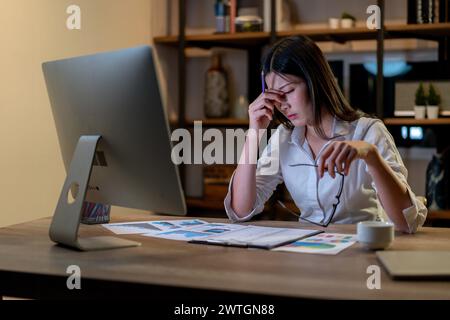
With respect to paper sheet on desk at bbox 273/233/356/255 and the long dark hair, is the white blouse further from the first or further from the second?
paper sheet on desk at bbox 273/233/356/255

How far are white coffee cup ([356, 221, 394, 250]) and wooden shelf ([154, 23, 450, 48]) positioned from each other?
218 cm

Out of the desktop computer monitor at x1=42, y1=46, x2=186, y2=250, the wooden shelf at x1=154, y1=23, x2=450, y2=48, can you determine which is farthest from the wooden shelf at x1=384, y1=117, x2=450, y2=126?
the desktop computer monitor at x1=42, y1=46, x2=186, y2=250

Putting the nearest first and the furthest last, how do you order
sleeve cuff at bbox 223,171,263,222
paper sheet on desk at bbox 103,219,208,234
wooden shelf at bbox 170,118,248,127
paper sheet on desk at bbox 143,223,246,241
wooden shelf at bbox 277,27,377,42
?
A: paper sheet on desk at bbox 143,223,246,241 → paper sheet on desk at bbox 103,219,208,234 → sleeve cuff at bbox 223,171,263,222 → wooden shelf at bbox 277,27,377,42 → wooden shelf at bbox 170,118,248,127

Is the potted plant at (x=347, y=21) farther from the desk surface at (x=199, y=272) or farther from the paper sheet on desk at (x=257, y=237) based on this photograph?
the desk surface at (x=199, y=272)

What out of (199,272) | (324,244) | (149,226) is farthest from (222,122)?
(199,272)

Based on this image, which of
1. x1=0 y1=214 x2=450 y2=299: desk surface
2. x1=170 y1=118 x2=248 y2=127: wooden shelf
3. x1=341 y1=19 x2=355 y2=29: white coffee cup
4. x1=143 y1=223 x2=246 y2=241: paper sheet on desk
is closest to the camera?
x1=0 y1=214 x2=450 y2=299: desk surface

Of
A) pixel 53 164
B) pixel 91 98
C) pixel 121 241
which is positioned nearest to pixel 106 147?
pixel 91 98

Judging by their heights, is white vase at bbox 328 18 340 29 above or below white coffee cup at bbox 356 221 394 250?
above

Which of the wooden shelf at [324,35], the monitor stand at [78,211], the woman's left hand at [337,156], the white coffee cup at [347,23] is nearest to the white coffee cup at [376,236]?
the woman's left hand at [337,156]

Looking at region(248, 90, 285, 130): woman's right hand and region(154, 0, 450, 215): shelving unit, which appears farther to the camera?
region(154, 0, 450, 215): shelving unit

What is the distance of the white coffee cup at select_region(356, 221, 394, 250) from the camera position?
5.00ft

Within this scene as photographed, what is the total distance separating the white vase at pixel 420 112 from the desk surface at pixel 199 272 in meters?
1.96

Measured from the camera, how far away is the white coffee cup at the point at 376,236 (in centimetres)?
153

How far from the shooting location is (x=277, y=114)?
2.29m
